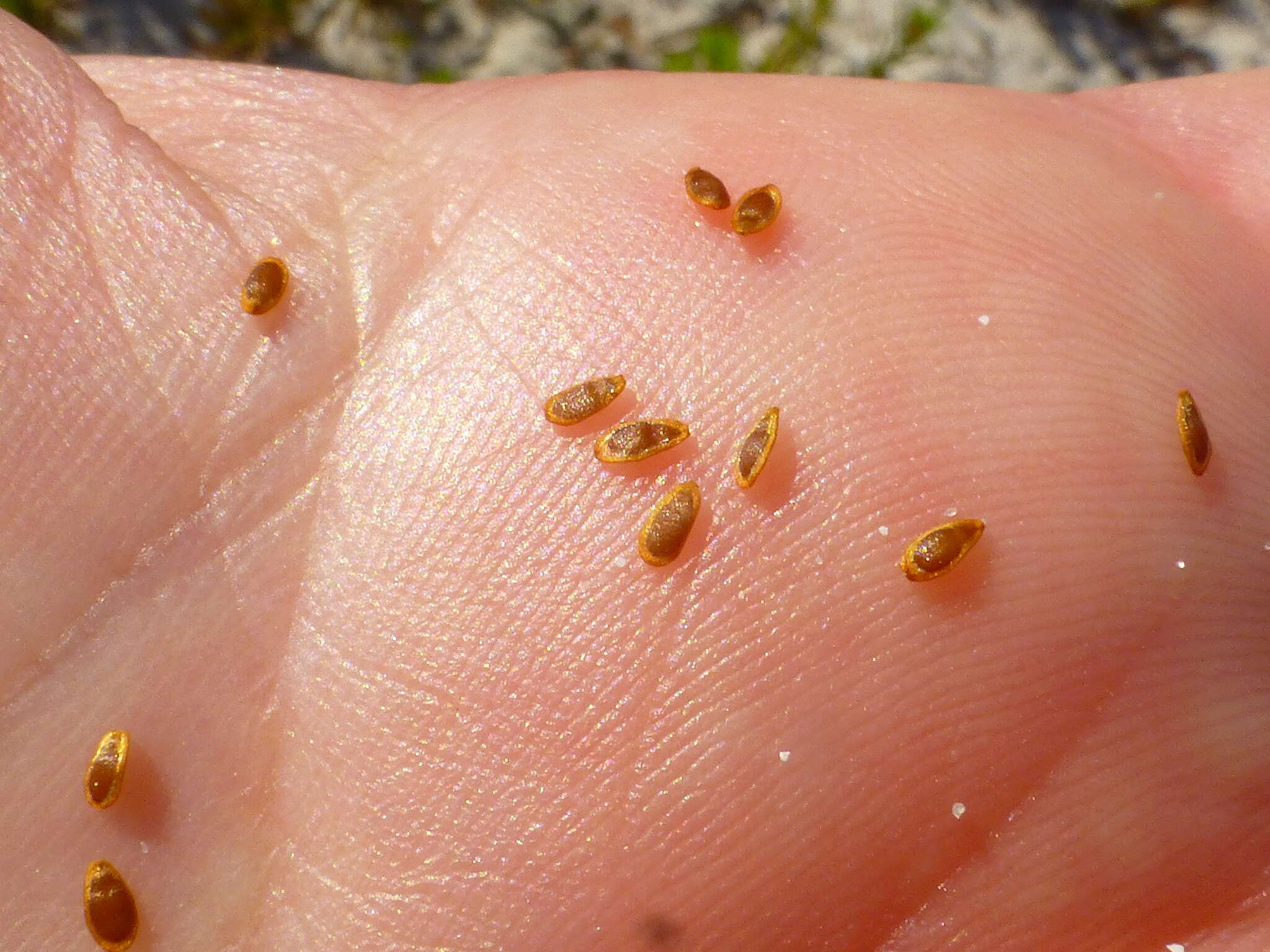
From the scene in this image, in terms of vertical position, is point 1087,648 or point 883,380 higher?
point 883,380

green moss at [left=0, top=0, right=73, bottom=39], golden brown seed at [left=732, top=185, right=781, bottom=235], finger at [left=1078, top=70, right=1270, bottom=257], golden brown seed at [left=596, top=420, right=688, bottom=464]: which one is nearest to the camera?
golden brown seed at [left=596, top=420, right=688, bottom=464]

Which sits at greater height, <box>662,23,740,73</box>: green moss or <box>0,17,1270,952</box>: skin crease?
<box>662,23,740,73</box>: green moss

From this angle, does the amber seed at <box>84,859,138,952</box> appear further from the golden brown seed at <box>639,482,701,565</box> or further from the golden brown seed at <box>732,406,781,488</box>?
the golden brown seed at <box>732,406,781,488</box>

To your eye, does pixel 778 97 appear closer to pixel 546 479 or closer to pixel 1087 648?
pixel 546 479

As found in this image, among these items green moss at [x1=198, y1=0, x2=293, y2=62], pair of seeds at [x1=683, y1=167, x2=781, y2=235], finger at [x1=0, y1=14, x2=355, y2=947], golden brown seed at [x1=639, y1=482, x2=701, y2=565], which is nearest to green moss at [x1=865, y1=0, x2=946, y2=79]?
pair of seeds at [x1=683, y1=167, x2=781, y2=235]

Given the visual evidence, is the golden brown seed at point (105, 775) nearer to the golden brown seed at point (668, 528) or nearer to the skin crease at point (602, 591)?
the skin crease at point (602, 591)

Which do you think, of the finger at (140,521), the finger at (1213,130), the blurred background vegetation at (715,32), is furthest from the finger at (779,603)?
the blurred background vegetation at (715,32)

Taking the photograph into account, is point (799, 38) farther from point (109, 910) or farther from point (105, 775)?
point (109, 910)

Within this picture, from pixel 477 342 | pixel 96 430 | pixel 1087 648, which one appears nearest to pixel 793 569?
pixel 1087 648
